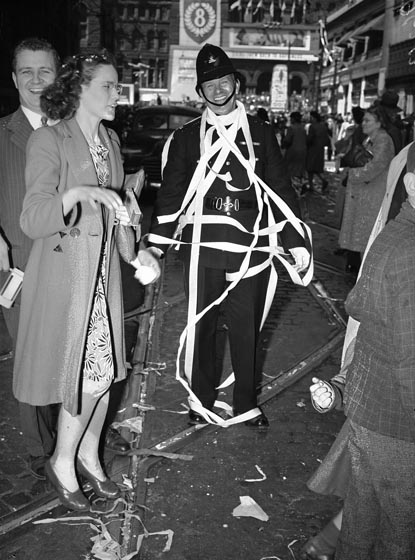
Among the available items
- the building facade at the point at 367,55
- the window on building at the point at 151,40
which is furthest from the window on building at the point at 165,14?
the building facade at the point at 367,55

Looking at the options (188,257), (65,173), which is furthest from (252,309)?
(65,173)

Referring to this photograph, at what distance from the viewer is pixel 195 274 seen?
4.27m

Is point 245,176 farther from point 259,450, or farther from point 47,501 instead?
point 47,501

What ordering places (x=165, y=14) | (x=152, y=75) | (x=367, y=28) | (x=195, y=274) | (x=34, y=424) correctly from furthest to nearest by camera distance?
(x=165, y=14)
(x=152, y=75)
(x=367, y=28)
(x=195, y=274)
(x=34, y=424)

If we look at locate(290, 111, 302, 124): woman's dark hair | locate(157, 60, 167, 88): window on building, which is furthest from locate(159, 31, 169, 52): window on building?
locate(290, 111, 302, 124): woman's dark hair

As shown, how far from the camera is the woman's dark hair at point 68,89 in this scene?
310cm

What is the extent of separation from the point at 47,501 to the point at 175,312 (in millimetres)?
3567

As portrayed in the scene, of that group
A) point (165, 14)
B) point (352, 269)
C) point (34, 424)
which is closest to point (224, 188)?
point (34, 424)

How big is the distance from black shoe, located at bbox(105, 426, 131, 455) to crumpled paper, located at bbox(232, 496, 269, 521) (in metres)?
0.85

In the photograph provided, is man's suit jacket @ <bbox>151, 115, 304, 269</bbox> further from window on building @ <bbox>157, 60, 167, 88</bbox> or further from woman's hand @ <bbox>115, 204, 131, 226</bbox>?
window on building @ <bbox>157, 60, 167, 88</bbox>

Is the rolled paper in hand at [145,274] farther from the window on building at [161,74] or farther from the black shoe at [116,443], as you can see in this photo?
the window on building at [161,74]

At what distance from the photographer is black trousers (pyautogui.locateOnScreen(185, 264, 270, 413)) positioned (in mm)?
4281

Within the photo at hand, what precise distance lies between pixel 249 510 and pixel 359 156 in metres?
5.09

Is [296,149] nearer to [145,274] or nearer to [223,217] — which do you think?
[223,217]
